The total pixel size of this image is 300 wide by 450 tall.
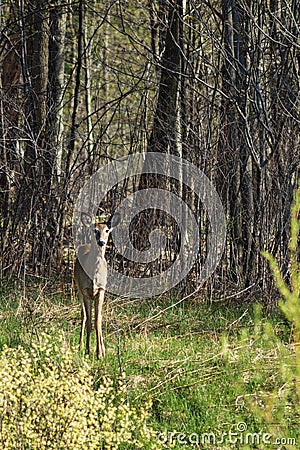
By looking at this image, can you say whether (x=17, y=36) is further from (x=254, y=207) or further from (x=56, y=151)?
(x=254, y=207)

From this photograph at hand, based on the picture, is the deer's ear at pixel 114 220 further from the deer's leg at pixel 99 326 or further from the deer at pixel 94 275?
the deer's leg at pixel 99 326

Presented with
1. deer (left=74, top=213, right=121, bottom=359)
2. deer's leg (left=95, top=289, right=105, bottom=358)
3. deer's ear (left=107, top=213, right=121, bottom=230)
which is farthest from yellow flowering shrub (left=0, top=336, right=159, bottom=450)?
deer's ear (left=107, top=213, right=121, bottom=230)

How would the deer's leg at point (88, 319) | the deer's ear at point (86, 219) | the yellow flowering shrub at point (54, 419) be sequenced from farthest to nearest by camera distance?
the deer's ear at point (86, 219) < the deer's leg at point (88, 319) < the yellow flowering shrub at point (54, 419)

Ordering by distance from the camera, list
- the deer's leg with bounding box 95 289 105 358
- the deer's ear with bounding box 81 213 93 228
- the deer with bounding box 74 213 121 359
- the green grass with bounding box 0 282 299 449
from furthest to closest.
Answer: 1. the deer's ear with bounding box 81 213 93 228
2. the deer with bounding box 74 213 121 359
3. the deer's leg with bounding box 95 289 105 358
4. the green grass with bounding box 0 282 299 449

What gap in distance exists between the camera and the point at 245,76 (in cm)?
944

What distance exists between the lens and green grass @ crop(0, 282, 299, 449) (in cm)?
597

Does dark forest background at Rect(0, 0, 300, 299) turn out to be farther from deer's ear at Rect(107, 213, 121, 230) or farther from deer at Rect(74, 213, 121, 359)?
deer's ear at Rect(107, 213, 121, 230)

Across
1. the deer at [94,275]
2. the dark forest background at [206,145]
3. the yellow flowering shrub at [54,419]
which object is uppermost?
the dark forest background at [206,145]

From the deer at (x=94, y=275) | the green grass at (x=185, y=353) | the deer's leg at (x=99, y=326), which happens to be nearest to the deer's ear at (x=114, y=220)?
the deer at (x=94, y=275)

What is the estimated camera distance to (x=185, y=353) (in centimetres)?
711

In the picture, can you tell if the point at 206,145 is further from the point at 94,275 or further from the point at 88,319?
the point at 88,319

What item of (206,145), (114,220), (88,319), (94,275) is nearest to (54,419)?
(88,319)

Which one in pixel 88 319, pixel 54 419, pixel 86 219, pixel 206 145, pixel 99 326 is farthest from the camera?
pixel 206 145

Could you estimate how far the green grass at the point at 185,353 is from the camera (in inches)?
235
